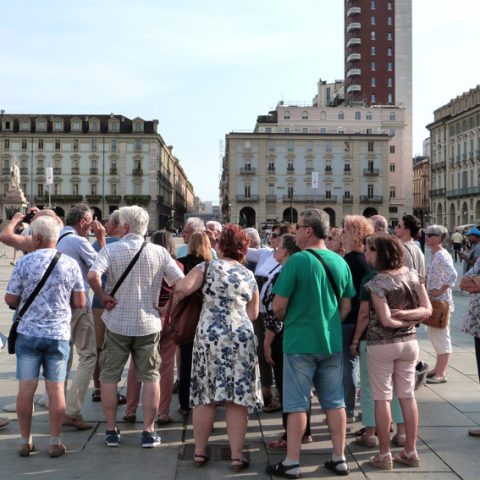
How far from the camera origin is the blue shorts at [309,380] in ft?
15.3

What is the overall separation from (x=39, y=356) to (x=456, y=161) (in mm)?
78207

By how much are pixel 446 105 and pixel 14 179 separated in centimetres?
5675

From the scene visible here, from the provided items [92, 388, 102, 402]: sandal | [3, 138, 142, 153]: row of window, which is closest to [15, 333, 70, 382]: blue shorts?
[92, 388, 102, 402]: sandal

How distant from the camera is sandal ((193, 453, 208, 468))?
15.9 feet

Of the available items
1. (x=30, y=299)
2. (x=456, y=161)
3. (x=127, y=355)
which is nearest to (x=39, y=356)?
(x=30, y=299)

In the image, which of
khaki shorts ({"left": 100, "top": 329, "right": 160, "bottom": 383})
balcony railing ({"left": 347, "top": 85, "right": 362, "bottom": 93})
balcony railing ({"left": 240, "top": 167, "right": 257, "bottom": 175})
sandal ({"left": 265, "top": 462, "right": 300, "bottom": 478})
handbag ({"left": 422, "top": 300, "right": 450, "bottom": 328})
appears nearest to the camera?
sandal ({"left": 265, "top": 462, "right": 300, "bottom": 478})

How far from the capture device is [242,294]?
4891mm

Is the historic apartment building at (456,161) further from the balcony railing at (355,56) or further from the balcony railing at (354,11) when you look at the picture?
the balcony railing at (354,11)

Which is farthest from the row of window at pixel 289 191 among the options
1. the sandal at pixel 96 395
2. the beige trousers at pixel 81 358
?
the beige trousers at pixel 81 358

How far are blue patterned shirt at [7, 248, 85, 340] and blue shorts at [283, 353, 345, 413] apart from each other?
1.78m

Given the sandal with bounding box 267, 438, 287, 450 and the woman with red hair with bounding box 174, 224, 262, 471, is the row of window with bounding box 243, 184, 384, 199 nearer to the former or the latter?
the sandal with bounding box 267, 438, 287, 450

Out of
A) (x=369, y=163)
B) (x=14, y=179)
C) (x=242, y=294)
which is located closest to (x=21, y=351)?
(x=242, y=294)

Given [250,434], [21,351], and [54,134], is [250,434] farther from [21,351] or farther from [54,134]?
[54,134]

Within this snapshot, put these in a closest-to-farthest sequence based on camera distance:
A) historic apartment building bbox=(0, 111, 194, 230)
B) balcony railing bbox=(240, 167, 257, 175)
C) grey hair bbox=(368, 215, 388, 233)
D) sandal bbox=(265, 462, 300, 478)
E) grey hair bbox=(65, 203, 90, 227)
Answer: sandal bbox=(265, 462, 300, 478)
grey hair bbox=(65, 203, 90, 227)
grey hair bbox=(368, 215, 388, 233)
balcony railing bbox=(240, 167, 257, 175)
historic apartment building bbox=(0, 111, 194, 230)
